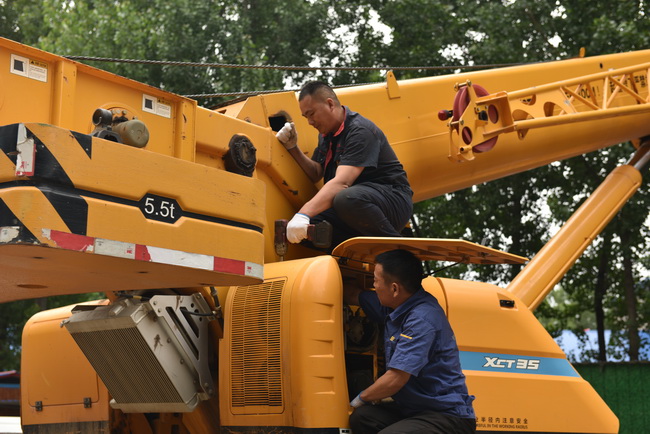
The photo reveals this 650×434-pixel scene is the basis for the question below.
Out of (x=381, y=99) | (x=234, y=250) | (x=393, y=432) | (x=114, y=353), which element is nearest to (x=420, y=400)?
(x=393, y=432)

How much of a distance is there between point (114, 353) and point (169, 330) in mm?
378

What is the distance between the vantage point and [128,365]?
536cm

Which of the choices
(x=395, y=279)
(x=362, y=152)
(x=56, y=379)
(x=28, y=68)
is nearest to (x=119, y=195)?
(x=28, y=68)

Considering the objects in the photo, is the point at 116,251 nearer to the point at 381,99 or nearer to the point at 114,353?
the point at 114,353

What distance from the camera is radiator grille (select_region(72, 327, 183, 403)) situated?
5.23m

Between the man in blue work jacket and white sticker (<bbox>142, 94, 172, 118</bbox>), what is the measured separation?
1.58 metres

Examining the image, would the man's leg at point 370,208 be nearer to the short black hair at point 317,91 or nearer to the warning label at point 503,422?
the short black hair at point 317,91

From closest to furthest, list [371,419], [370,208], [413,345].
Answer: [413,345] → [371,419] → [370,208]

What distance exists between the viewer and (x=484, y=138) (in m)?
7.70

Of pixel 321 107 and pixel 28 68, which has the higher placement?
pixel 321 107

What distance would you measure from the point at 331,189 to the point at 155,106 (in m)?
1.31

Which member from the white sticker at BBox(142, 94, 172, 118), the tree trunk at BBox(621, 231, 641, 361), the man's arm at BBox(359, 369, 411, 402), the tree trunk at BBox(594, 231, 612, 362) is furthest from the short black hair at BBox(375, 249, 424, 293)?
the tree trunk at BBox(621, 231, 641, 361)

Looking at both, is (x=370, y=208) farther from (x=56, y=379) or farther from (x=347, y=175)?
(x=56, y=379)

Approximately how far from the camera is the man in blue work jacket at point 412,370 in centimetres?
489
